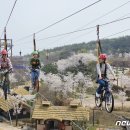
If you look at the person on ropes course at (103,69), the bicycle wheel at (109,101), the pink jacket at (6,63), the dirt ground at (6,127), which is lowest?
the dirt ground at (6,127)

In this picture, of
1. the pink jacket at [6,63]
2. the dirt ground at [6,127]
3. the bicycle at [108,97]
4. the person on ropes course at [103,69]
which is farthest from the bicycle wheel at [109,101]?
the dirt ground at [6,127]

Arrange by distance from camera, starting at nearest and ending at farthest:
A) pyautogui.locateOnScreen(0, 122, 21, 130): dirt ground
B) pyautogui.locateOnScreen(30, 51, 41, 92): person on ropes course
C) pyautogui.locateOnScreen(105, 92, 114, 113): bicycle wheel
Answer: pyautogui.locateOnScreen(105, 92, 114, 113): bicycle wheel
pyautogui.locateOnScreen(30, 51, 41, 92): person on ropes course
pyautogui.locateOnScreen(0, 122, 21, 130): dirt ground

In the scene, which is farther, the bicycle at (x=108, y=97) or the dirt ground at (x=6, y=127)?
the dirt ground at (x=6, y=127)

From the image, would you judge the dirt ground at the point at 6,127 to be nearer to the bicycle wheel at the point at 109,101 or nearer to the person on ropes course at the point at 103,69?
the bicycle wheel at the point at 109,101

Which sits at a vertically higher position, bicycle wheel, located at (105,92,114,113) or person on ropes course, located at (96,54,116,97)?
person on ropes course, located at (96,54,116,97)

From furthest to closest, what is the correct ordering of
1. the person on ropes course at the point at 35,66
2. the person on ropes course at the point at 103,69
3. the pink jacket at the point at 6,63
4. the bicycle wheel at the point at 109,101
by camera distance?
1. the person on ropes course at the point at 35,66
2. the pink jacket at the point at 6,63
3. the bicycle wheel at the point at 109,101
4. the person on ropes course at the point at 103,69

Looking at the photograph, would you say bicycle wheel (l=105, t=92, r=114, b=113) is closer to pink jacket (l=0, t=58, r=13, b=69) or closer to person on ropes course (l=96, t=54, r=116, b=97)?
person on ropes course (l=96, t=54, r=116, b=97)

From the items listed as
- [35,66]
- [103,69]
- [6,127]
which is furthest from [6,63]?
[6,127]

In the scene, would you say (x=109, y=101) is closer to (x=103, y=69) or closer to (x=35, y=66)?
(x=103, y=69)

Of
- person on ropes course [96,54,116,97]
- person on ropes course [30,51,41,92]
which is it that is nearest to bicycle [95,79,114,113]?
person on ropes course [96,54,116,97]

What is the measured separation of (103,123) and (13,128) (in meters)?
10.5

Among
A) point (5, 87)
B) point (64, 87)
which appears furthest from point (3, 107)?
point (5, 87)

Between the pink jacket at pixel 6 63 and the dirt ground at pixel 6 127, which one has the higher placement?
the pink jacket at pixel 6 63

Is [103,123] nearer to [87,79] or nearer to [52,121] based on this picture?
[52,121]
